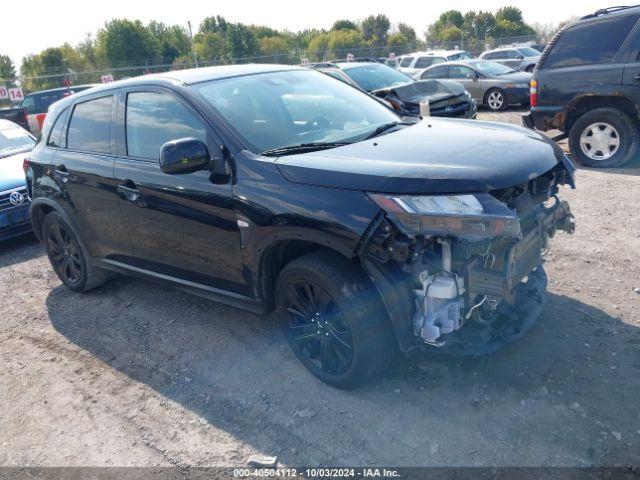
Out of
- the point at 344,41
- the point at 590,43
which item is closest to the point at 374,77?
the point at 590,43

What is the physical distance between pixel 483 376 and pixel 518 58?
2165 centimetres

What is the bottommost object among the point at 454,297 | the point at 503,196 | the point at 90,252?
the point at 90,252

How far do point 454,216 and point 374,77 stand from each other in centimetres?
999

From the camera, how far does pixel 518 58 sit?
73.7 feet

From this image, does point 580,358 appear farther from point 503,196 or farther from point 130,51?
point 130,51

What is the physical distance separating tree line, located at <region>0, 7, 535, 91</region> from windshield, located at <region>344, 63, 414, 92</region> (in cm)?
2180

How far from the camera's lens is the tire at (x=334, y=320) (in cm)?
316

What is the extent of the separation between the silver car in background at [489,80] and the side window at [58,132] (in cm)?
1235

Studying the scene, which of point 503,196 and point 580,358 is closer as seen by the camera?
point 503,196

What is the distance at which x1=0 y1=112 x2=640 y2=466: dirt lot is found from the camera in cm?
300

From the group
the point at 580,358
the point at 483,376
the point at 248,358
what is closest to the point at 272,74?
the point at 248,358

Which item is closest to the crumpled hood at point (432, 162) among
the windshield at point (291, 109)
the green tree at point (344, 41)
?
the windshield at point (291, 109)

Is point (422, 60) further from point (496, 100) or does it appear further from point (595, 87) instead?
point (595, 87)

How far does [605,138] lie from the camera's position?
7812mm
